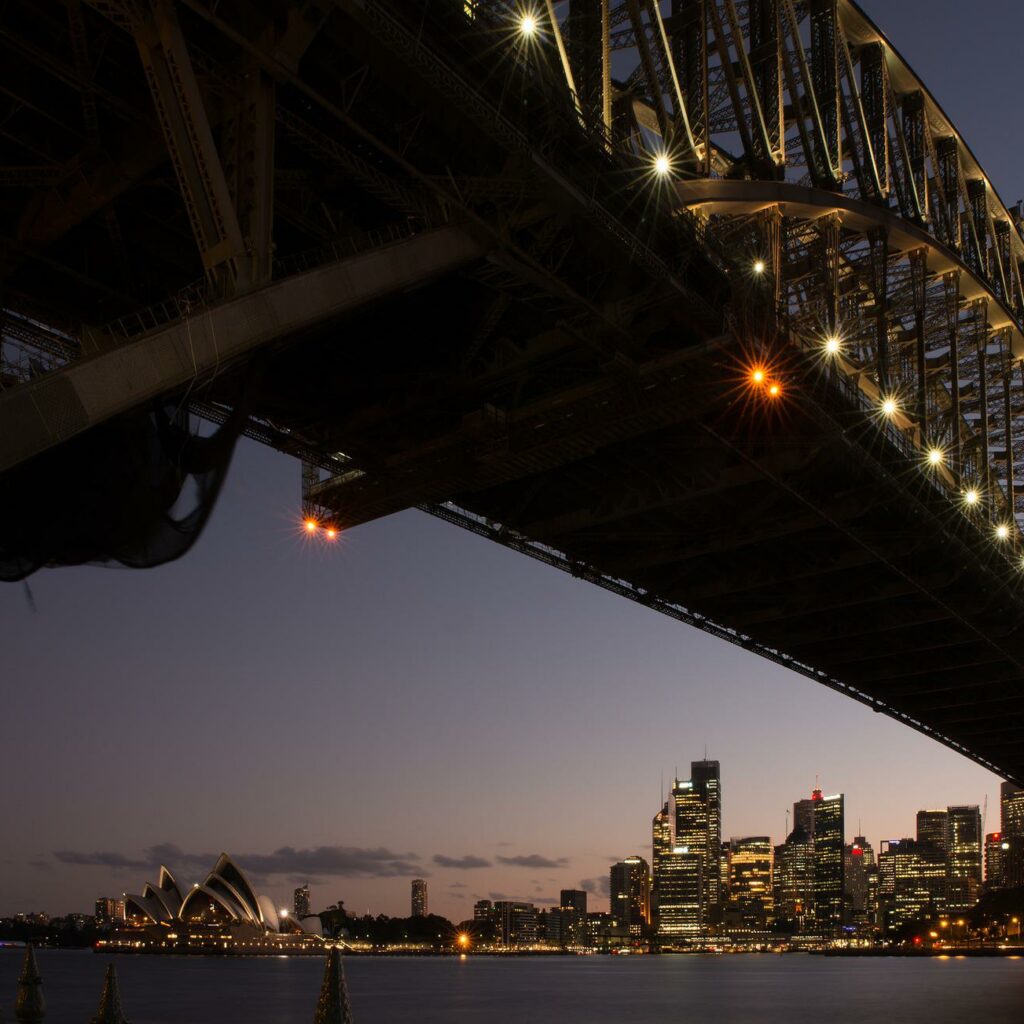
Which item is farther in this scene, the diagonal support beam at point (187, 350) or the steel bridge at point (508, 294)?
the steel bridge at point (508, 294)

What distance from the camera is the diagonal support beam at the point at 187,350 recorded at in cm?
1192

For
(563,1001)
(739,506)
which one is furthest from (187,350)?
(563,1001)

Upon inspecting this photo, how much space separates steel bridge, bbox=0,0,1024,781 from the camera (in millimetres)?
15133

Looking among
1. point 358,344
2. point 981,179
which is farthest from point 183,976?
point 358,344

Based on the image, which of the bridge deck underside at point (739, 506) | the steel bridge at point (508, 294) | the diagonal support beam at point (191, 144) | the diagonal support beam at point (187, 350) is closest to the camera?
the diagonal support beam at point (187, 350)

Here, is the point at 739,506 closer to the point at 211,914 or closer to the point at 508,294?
the point at 508,294

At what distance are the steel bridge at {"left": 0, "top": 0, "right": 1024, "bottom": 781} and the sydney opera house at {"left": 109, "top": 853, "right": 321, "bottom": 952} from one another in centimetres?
11624

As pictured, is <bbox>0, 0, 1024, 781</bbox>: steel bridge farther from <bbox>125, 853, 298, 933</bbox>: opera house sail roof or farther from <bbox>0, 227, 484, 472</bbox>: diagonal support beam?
<bbox>125, 853, 298, 933</bbox>: opera house sail roof

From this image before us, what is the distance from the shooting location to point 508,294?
20828 mm

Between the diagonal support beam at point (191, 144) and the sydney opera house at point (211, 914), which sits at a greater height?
the diagonal support beam at point (191, 144)

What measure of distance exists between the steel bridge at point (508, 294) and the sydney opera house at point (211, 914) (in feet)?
381

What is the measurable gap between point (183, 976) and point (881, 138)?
336ft

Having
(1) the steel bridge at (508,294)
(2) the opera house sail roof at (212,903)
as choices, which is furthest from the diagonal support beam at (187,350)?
(2) the opera house sail roof at (212,903)

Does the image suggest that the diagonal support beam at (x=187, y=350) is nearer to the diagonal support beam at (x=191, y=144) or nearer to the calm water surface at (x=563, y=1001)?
the diagonal support beam at (x=191, y=144)
